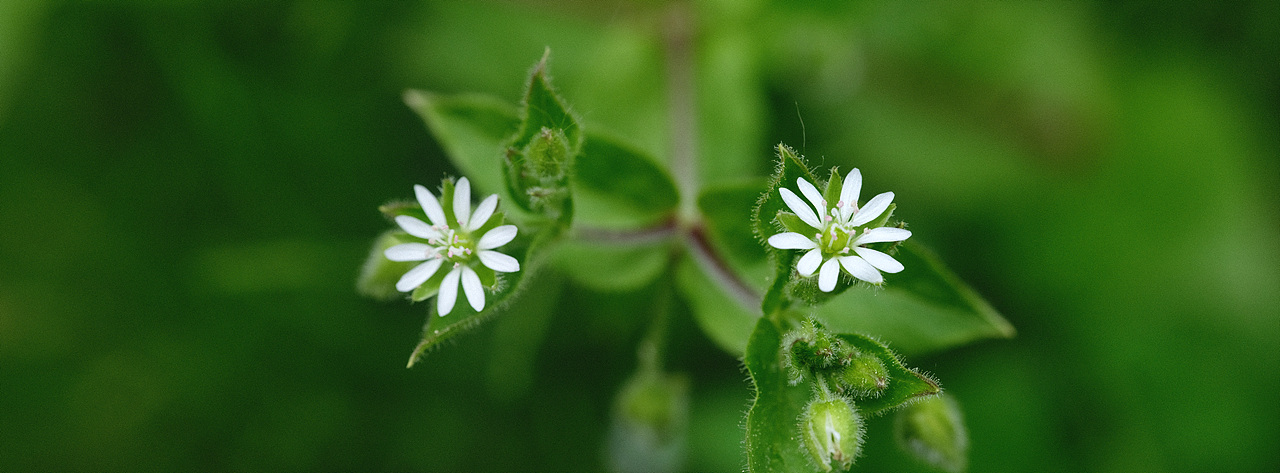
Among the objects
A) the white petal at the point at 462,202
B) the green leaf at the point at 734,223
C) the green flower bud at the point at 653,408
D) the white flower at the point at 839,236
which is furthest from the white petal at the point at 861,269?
the green flower bud at the point at 653,408

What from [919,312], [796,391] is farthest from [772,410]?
[919,312]

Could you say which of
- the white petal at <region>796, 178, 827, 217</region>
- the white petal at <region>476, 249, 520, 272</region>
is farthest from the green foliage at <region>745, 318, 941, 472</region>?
the white petal at <region>476, 249, 520, 272</region>

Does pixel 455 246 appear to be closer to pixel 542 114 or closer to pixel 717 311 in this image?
pixel 542 114

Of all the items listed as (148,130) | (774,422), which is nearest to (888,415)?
(774,422)

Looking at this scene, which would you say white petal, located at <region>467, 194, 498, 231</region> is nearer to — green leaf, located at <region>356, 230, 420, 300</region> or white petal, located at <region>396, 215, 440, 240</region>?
white petal, located at <region>396, 215, 440, 240</region>

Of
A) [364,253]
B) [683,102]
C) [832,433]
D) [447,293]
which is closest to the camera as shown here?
[832,433]
